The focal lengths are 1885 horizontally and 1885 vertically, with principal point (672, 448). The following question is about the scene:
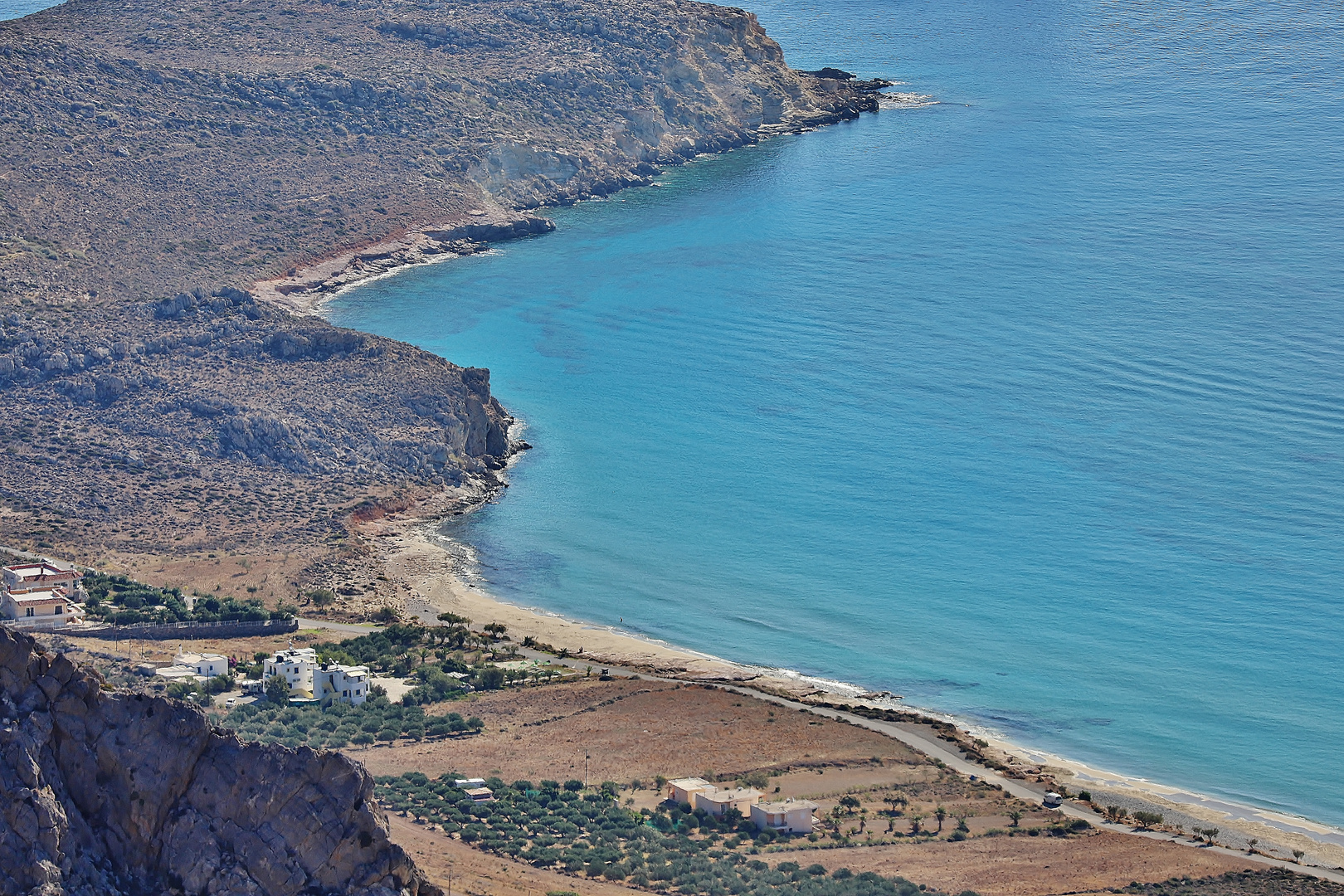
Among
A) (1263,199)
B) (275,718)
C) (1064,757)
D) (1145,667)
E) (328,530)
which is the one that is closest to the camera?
(275,718)

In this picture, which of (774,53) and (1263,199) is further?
(774,53)

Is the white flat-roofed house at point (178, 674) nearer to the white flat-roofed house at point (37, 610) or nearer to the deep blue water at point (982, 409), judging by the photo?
the white flat-roofed house at point (37, 610)

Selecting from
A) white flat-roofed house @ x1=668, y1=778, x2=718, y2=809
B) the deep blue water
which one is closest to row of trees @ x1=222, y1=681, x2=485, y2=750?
white flat-roofed house @ x1=668, y1=778, x2=718, y2=809

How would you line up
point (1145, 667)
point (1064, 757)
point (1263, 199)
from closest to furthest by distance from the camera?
point (1064, 757) → point (1145, 667) → point (1263, 199)

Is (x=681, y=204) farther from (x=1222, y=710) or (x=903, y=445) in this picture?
(x=1222, y=710)

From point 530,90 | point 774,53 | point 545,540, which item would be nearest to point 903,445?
point 545,540

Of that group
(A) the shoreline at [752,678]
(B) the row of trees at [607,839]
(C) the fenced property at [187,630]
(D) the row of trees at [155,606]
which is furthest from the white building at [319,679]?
(A) the shoreline at [752,678]

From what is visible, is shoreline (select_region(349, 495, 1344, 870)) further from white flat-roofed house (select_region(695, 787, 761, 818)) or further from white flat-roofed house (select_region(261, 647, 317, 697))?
white flat-roofed house (select_region(261, 647, 317, 697))
